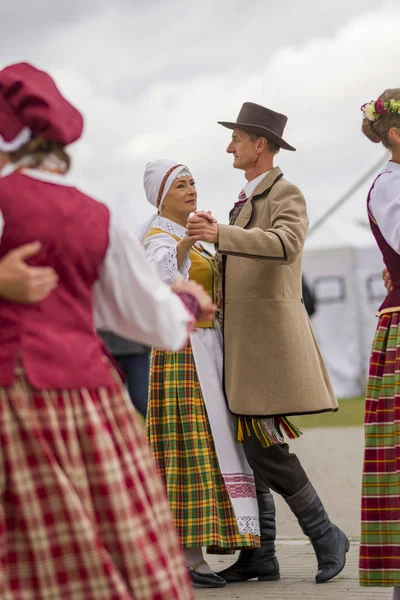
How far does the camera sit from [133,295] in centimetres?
275

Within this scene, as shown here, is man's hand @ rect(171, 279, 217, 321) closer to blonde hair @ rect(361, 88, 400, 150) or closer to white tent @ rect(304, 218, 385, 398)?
blonde hair @ rect(361, 88, 400, 150)

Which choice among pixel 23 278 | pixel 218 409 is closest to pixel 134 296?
pixel 23 278

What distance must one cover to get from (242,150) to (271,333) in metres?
0.87

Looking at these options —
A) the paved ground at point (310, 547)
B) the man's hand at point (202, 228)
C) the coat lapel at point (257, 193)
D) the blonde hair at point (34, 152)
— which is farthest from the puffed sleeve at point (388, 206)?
the blonde hair at point (34, 152)

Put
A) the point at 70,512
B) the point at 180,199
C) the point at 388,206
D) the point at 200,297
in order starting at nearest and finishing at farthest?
the point at 70,512
the point at 200,297
the point at 388,206
the point at 180,199

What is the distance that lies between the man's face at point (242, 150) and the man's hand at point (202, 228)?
0.67 meters

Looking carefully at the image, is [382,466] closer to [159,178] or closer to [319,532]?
[319,532]

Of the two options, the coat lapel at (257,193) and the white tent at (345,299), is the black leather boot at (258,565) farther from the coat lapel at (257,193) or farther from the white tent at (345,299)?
the white tent at (345,299)

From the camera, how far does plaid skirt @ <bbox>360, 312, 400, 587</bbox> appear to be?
396 cm

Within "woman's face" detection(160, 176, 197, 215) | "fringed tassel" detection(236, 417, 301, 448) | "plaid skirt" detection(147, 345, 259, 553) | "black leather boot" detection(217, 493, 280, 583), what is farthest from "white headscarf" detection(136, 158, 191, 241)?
"black leather boot" detection(217, 493, 280, 583)

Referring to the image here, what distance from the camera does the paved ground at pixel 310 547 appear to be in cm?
461

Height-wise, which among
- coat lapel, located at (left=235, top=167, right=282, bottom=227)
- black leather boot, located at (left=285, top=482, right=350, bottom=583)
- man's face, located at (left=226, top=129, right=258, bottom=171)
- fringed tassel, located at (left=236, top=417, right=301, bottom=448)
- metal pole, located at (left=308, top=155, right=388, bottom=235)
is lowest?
black leather boot, located at (left=285, top=482, right=350, bottom=583)

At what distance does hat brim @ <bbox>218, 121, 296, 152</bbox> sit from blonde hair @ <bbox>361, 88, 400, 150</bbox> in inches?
34.2

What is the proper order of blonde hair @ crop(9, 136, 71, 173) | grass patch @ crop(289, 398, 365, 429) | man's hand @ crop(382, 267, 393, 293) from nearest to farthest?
blonde hair @ crop(9, 136, 71, 173)
man's hand @ crop(382, 267, 393, 293)
grass patch @ crop(289, 398, 365, 429)
